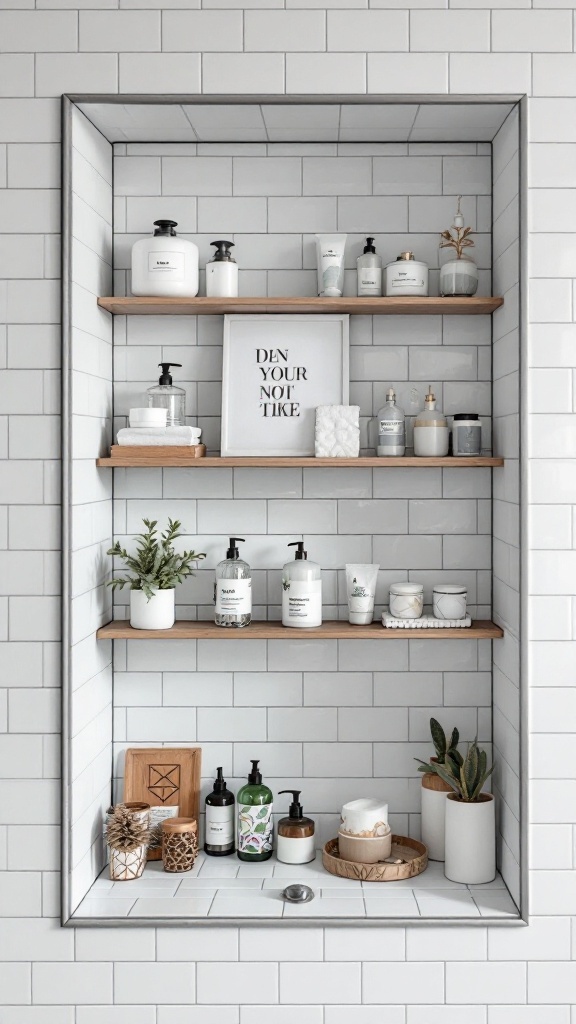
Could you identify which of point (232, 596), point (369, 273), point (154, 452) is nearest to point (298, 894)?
point (232, 596)

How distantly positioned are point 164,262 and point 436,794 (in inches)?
54.2

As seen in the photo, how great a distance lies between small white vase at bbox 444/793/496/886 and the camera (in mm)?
1972

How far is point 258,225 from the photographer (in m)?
2.20

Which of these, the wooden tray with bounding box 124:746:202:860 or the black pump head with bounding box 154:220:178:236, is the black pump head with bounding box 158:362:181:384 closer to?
the black pump head with bounding box 154:220:178:236

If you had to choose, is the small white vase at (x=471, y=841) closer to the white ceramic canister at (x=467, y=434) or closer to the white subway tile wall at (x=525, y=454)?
the white subway tile wall at (x=525, y=454)

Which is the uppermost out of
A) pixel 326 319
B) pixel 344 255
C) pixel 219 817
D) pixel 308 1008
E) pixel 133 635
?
pixel 344 255

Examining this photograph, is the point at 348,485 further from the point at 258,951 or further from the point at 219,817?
the point at 258,951

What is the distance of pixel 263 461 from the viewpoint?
6.64 ft

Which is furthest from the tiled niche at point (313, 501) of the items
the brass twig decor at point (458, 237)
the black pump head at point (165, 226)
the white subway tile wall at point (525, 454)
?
the white subway tile wall at point (525, 454)

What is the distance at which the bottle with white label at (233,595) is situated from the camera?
2.07m

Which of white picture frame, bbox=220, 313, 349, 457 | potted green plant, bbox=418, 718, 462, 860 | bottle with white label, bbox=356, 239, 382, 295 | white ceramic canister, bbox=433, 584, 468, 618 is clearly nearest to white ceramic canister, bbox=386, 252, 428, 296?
bottle with white label, bbox=356, 239, 382, 295

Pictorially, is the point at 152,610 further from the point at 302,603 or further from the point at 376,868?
the point at 376,868

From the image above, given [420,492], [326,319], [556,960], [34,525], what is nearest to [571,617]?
[420,492]

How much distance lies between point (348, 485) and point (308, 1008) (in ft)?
3.77
